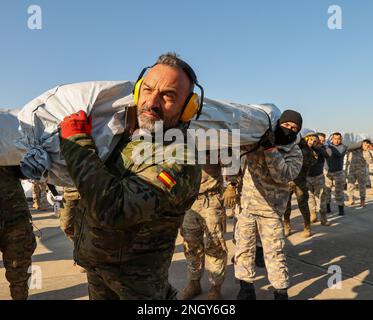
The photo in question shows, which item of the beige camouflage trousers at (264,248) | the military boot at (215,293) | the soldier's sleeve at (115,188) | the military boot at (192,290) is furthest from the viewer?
the military boot at (192,290)

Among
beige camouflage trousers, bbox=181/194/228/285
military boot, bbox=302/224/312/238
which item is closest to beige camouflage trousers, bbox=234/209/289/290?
beige camouflage trousers, bbox=181/194/228/285

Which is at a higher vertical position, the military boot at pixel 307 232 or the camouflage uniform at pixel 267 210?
the camouflage uniform at pixel 267 210

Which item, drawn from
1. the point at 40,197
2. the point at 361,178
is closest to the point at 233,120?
the point at 361,178

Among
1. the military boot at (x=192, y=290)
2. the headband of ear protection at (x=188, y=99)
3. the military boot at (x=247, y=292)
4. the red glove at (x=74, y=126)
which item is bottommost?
the military boot at (x=192, y=290)

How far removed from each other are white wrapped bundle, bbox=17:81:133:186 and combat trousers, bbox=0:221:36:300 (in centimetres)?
177

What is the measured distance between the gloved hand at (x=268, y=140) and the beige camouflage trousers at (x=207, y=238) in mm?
947

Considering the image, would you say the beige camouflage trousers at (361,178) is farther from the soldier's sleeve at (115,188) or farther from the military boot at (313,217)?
Answer: the soldier's sleeve at (115,188)

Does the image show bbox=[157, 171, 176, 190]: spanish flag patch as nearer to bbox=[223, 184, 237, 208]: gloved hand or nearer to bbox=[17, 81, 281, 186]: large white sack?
bbox=[17, 81, 281, 186]: large white sack

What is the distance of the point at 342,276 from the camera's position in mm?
4500

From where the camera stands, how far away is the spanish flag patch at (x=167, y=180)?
1.49m

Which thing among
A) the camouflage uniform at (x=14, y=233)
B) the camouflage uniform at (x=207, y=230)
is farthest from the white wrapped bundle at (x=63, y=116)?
the camouflage uniform at (x=207, y=230)
